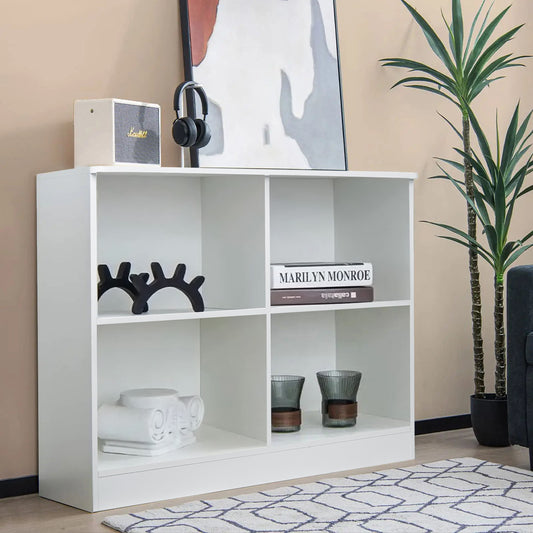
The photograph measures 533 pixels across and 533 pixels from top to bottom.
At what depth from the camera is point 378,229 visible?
3320 millimetres

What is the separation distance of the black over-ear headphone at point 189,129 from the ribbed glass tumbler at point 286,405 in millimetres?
846

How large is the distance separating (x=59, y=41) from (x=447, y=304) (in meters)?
1.90

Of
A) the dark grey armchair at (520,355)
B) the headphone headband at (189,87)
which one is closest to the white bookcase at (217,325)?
the headphone headband at (189,87)

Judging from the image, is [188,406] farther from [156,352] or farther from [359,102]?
[359,102]

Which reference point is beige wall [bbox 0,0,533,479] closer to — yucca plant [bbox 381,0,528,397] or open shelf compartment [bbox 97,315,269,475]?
yucca plant [bbox 381,0,528,397]

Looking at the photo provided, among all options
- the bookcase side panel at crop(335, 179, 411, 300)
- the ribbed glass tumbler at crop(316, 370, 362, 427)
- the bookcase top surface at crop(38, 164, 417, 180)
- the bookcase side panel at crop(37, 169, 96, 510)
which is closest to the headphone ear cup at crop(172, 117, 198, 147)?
the bookcase top surface at crop(38, 164, 417, 180)

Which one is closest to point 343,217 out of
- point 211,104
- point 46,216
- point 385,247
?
point 385,247

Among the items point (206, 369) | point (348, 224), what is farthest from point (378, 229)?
point (206, 369)

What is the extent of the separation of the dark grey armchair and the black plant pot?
43cm

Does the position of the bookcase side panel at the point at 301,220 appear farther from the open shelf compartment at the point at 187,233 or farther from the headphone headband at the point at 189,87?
the headphone headband at the point at 189,87

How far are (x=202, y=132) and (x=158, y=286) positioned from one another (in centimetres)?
49

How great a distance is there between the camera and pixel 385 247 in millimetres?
3295

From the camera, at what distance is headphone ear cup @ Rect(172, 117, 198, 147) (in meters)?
2.80

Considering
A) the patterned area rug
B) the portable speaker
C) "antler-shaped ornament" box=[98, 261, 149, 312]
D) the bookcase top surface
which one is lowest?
the patterned area rug
